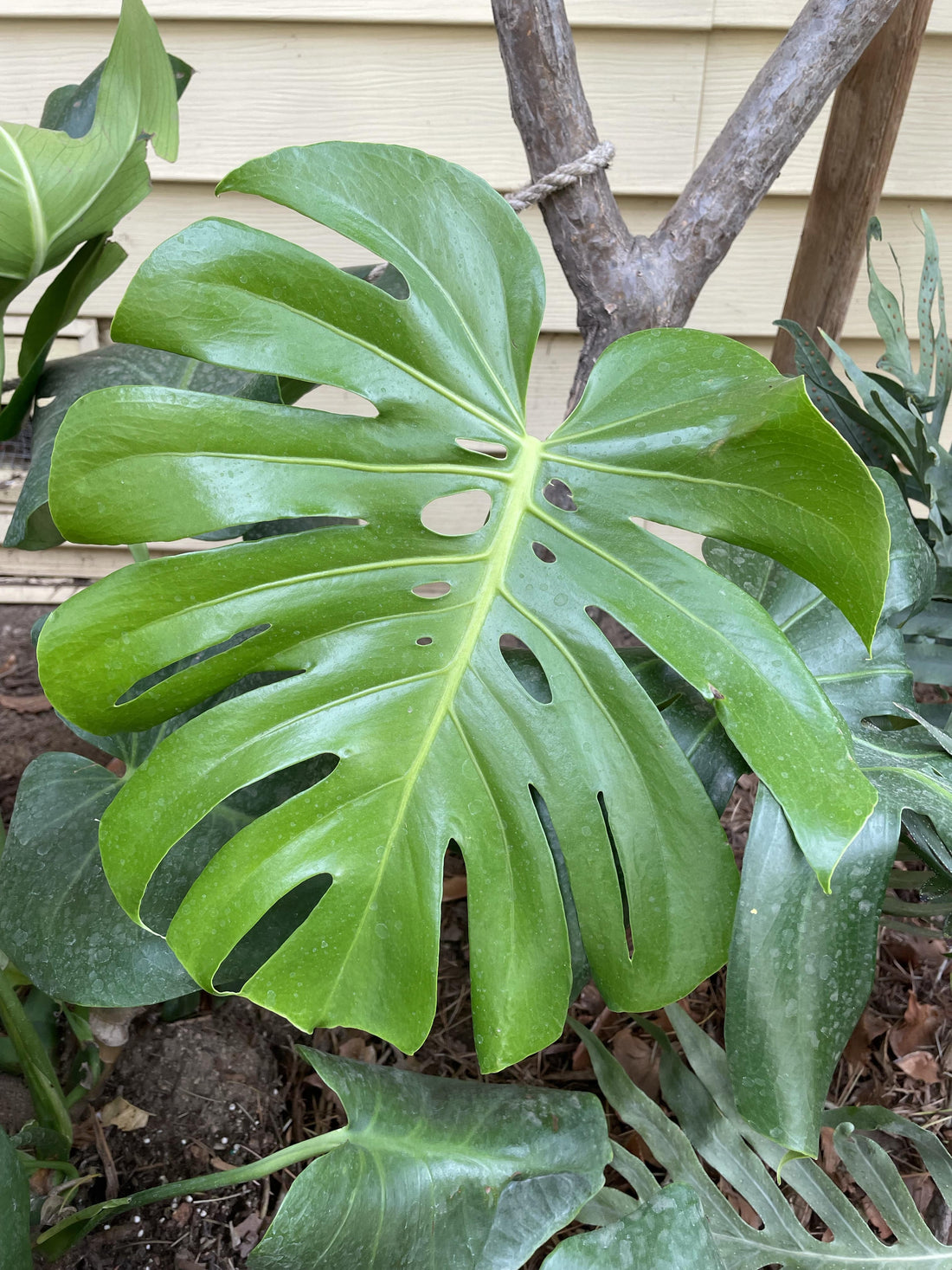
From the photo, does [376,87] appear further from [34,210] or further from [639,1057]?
[639,1057]

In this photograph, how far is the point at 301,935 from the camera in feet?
2.12

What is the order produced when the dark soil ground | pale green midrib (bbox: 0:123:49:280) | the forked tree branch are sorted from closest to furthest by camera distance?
pale green midrib (bbox: 0:123:49:280) < the forked tree branch < the dark soil ground

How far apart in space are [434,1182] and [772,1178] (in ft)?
1.17

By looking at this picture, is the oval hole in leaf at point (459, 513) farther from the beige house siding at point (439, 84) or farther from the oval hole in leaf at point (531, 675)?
the oval hole in leaf at point (531, 675)

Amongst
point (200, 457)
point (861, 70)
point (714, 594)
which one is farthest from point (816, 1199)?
point (861, 70)

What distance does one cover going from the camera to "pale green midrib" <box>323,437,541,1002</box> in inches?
27.4

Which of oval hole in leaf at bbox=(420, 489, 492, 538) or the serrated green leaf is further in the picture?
oval hole in leaf at bbox=(420, 489, 492, 538)

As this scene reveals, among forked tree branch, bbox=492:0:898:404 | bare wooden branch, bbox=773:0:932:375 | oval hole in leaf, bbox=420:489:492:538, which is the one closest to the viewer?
forked tree branch, bbox=492:0:898:404

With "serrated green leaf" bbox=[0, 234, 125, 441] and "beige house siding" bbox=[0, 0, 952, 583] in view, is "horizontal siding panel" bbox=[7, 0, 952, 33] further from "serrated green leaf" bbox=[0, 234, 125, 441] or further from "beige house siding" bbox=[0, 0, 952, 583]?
"serrated green leaf" bbox=[0, 234, 125, 441]

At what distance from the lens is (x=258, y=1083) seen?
111 centimetres

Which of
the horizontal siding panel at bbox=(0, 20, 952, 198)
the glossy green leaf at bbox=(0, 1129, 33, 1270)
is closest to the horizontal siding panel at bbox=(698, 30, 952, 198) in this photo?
the horizontal siding panel at bbox=(0, 20, 952, 198)

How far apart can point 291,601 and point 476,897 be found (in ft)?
0.89

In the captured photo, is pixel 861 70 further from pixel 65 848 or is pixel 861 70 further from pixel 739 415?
pixel 65 848

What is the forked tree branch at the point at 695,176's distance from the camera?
0.88 m
